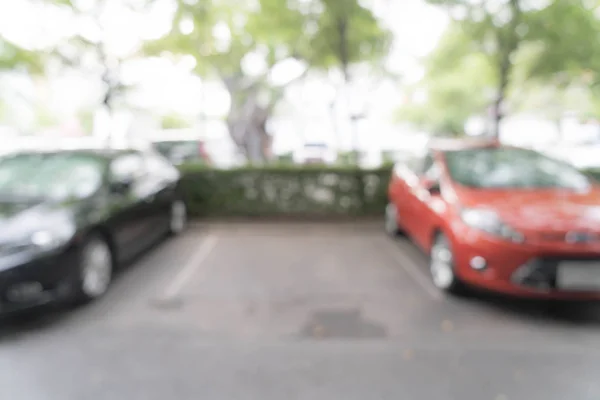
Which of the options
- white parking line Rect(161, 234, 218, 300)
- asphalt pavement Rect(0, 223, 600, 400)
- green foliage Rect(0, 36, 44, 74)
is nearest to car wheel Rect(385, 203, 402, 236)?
asphalt pavement Rect(0, 223, 600, 400)

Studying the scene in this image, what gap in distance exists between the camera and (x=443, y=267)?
4766 mm

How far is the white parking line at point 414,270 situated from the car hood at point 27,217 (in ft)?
11.7

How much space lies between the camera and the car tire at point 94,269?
4.30 metres

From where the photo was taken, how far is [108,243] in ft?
15.9

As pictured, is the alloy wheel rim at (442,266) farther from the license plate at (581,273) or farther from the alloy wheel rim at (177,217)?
the alloy wheel rim at (177,217)

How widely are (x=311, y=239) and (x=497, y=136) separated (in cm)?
479

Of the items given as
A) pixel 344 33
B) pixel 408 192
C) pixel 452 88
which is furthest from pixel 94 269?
pixel 452 88

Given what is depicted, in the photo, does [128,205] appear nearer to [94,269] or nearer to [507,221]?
[94,269]

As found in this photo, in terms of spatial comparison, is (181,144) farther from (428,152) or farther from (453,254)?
(453,254)

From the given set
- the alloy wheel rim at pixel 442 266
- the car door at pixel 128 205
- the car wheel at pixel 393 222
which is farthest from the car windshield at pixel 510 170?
the car door at pixel 128 205

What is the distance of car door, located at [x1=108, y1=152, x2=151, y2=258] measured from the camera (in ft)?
16.4

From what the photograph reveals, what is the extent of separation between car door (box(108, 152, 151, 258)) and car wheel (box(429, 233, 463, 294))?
3.32 metres

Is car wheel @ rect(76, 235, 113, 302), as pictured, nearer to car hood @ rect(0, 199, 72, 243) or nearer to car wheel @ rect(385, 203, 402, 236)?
car hood @ rect(0, 199, 72, 243)

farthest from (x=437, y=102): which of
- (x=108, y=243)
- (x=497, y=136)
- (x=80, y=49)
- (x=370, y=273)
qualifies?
(x=108, y=243)
